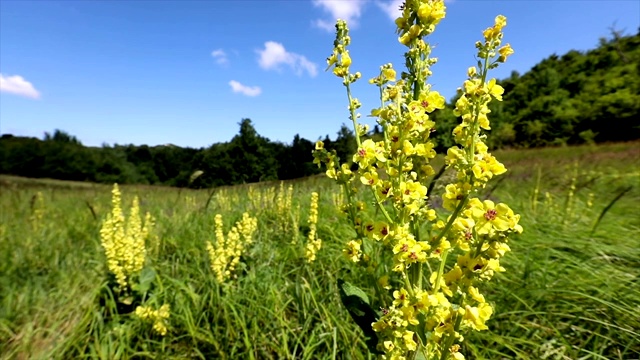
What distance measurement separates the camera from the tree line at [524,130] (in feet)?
121

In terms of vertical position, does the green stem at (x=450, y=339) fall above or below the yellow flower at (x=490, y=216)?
below

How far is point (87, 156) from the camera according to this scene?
4766 cm

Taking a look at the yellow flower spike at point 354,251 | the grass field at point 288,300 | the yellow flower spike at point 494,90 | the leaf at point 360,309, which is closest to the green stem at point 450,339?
the leaf at point 360,309

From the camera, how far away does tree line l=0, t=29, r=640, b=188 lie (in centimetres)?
3700

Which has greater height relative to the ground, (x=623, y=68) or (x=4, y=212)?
(x=623, y=68)

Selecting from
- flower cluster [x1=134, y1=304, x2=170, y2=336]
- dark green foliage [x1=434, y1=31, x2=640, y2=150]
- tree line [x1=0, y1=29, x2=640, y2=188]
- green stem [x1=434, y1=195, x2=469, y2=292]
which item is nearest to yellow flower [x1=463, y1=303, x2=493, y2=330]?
green stem [x1=434, y1=195, x2=469, y2=292]

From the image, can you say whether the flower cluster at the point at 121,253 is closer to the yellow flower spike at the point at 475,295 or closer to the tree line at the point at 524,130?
the yellow flower spike at the point at 475,295

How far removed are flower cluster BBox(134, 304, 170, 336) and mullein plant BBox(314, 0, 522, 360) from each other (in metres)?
2.40

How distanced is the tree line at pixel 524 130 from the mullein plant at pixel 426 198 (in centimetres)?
2555

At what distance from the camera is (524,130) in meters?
46.2

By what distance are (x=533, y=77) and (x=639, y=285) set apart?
2514 inches

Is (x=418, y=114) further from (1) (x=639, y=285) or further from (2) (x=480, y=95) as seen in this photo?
(1) (x=639, y=285)

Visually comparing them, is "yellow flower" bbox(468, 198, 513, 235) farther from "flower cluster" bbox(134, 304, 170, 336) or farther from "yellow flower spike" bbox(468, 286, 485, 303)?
"flower cluster" bbox(134, 304, 170, 336)

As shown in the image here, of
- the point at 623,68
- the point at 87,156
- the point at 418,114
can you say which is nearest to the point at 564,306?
the point at 418,114
